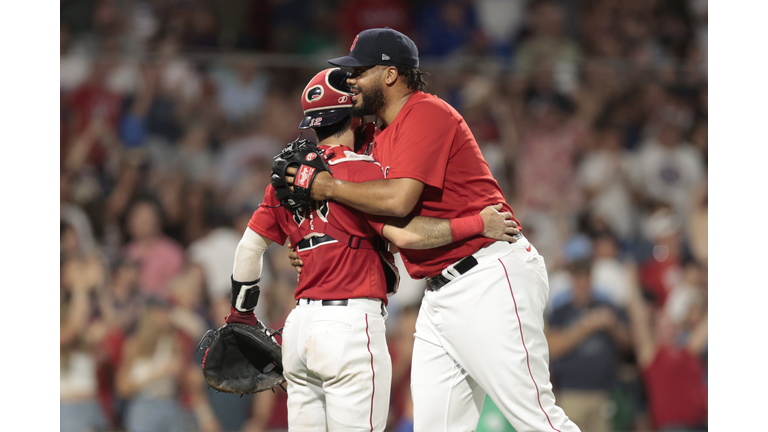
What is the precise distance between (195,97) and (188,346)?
2.68m

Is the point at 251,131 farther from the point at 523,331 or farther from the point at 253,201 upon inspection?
the point at 523,331

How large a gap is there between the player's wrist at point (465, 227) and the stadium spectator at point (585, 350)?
12.8ft

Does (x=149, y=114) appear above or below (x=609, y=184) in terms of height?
above

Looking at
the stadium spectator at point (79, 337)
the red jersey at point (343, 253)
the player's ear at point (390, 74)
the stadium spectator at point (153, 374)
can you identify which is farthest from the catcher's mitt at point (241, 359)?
the stadium spectator at point (79, 337)

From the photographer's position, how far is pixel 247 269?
392cm

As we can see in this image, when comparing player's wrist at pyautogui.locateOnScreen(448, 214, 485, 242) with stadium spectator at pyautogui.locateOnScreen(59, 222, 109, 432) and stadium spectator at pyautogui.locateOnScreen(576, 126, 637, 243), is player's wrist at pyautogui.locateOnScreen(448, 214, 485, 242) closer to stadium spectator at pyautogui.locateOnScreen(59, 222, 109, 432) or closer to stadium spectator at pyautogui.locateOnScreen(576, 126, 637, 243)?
stadium spectator at pyautogui.locateOnScreen(59, 222, 109, 432)

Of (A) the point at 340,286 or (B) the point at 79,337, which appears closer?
(A) the point at 340,286

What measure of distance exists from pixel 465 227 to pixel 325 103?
91cm

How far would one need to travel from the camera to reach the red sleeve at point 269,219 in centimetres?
378

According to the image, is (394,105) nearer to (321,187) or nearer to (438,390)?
(321,187)

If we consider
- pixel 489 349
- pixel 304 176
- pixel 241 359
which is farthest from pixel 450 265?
pixel 241 359

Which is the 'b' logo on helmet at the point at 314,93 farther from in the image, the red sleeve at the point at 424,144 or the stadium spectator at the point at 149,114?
the stadium spectator at the point at 149,114

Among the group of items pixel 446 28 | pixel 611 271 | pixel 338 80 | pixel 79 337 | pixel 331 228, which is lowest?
pixel 79 337

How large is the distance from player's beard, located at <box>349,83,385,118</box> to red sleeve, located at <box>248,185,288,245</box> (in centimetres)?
57
